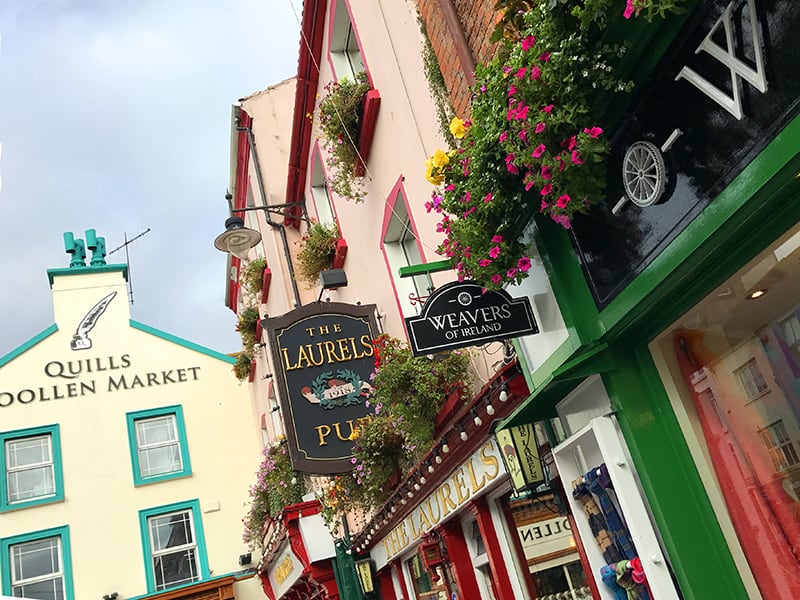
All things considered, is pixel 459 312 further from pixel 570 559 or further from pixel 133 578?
pixel 133 578

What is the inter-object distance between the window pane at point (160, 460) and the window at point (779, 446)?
1549 centimetres

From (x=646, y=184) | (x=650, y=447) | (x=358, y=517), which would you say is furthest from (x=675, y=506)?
(x=358, y=517)

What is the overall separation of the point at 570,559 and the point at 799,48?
3850mm

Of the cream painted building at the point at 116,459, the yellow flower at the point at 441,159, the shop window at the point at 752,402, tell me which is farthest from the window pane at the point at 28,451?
the shop window at the point at 752,402

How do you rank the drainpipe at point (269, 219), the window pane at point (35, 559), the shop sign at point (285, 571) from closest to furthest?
the shop sign at point (285, 571) → the drainpipe at point (269, 219) → the window pane at point (35, 559)

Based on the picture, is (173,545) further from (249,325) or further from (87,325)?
(87,325)

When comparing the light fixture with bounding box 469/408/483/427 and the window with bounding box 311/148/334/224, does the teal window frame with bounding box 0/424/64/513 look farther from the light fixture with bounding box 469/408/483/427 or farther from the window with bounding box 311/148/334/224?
the light fixture with bounding box 469/408/483/427

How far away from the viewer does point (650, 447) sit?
3.67 meters

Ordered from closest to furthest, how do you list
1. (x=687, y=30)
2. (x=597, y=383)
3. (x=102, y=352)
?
1. (x=687, y=30)
2. (x=597, y=383)
3. (x=102, y=352)

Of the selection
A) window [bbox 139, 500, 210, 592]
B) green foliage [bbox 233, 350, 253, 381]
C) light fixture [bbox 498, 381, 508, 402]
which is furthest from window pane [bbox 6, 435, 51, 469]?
light fixture [bbox 498, 381, 508, 402]

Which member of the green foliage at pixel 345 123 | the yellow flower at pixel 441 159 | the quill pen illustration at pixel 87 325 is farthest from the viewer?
the quill pen illustration at pixel 87 325

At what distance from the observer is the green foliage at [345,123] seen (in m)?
8.52

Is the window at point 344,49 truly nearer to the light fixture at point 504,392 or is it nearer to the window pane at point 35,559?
the light fixture at point 504,392

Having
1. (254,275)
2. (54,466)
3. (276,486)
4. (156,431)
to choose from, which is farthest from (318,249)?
(54,466)
